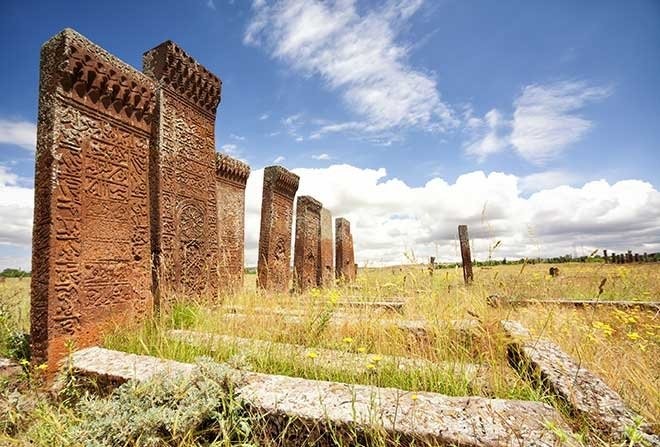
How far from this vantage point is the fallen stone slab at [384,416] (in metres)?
1.56

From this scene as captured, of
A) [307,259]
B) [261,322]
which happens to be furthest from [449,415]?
[307,259]

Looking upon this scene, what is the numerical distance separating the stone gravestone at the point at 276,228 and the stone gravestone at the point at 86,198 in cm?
404

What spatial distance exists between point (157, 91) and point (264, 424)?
164 inches

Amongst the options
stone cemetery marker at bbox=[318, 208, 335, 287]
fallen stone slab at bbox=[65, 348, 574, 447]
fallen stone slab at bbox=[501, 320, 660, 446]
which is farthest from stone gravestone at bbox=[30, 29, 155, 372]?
stone cemetery marker at bbox=[318, 208, 335, 287]

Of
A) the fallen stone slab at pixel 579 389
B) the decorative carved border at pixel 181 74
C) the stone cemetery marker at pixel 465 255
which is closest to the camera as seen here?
the fallen stone slab at pixel 579 389

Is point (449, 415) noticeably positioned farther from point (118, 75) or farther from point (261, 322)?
point (118, 75)

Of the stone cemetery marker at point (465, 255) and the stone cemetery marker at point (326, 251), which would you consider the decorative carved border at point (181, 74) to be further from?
the stone cemetery marker at point (465, 255)

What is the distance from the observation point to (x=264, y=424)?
185cm

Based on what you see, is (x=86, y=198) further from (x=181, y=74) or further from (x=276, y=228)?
(x=276, y=228)

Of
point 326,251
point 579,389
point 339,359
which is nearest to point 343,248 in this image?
point 326,251

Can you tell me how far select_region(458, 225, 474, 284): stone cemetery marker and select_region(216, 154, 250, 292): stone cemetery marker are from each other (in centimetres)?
676

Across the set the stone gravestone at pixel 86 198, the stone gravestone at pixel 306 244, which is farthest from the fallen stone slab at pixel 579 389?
the stone gravestone at pixel 306 244

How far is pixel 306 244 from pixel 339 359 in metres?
7.09

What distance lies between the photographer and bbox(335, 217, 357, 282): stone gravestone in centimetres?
1296
